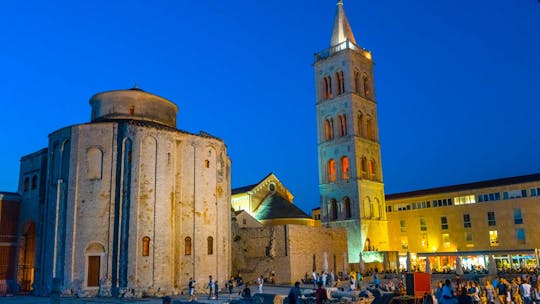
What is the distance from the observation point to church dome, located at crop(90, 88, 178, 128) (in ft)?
117

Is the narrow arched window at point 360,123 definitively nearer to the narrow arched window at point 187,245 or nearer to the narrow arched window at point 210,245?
the narrow arched window at point 210,245

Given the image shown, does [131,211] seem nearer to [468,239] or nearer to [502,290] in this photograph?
[502,290]

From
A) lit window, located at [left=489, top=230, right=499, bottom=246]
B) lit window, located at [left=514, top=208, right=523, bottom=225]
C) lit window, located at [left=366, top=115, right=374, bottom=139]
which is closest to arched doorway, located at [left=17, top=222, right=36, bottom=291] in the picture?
lit window, located at [left=366, top=115, right=374, bottom=139]

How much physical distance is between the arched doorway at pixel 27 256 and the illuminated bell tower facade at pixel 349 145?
93.2ft

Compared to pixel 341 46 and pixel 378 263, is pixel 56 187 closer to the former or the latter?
pixel 378 263

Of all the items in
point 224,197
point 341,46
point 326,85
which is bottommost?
point 224,197

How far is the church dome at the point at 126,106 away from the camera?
1407 inches

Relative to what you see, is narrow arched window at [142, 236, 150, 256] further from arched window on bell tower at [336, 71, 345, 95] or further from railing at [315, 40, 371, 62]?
railing at [315, 40, 371, 62]

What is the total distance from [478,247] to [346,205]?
14.5 meters

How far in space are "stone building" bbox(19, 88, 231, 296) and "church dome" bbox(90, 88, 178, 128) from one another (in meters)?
0.71

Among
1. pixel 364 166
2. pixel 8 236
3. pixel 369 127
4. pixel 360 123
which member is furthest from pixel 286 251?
pixel 369 127

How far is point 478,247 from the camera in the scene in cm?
5025

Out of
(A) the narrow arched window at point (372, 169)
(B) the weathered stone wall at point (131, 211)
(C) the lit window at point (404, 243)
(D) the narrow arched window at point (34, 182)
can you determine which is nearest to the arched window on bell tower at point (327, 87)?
(A) the narrow arched window at point (372, 169)

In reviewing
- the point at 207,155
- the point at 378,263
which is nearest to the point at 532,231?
the point at 378,263
